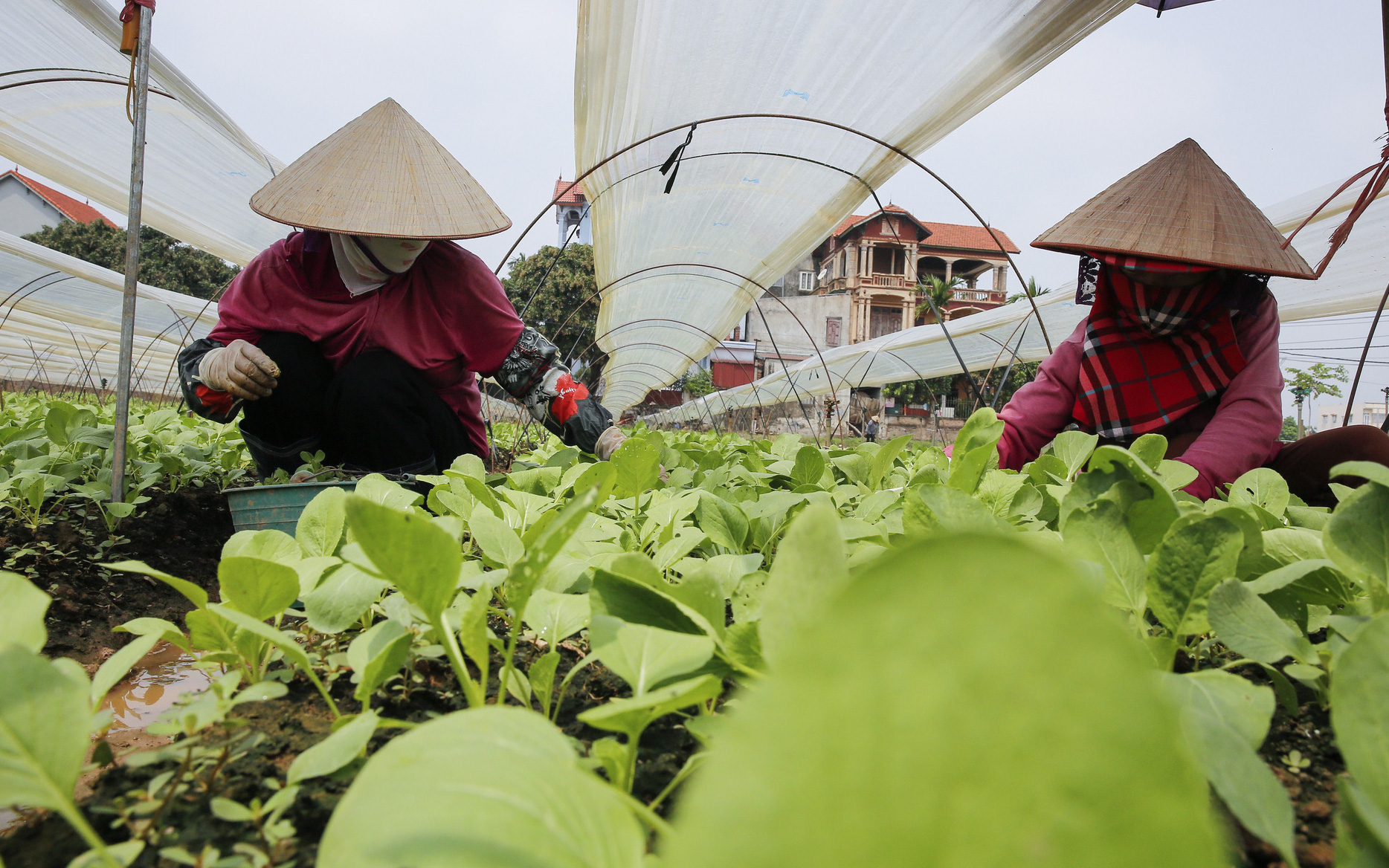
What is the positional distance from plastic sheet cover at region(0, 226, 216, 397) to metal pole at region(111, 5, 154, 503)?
5.10m

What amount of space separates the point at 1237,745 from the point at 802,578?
0.20 metres

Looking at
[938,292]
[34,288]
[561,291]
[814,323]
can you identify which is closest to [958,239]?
[938,292]

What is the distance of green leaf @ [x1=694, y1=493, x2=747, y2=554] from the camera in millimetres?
Result: 862

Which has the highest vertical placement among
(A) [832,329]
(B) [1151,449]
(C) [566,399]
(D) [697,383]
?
(B) [1151,449]

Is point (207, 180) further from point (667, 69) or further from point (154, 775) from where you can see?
point (154, 775)

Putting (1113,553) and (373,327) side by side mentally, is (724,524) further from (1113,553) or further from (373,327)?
(373,327)

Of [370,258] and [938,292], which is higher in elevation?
[938,292]

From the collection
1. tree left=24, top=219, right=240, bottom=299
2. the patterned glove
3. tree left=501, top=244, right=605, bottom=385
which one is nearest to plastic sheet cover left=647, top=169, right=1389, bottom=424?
the patterned glove

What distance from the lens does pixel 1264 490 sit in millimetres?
911

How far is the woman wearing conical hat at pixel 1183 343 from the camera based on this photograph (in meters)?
1.70

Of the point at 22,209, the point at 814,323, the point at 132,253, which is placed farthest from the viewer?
the point at 814,323

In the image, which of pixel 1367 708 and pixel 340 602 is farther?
pixel 340 602

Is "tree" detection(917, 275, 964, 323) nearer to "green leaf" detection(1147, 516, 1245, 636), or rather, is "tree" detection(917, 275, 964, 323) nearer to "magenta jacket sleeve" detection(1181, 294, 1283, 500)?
"magenta jacket sleeve" detection(1181, 294, 1283, 500)

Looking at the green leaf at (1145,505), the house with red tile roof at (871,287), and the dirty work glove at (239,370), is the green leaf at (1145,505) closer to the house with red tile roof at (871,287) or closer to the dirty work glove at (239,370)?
the dirty work glove at (239,370)
